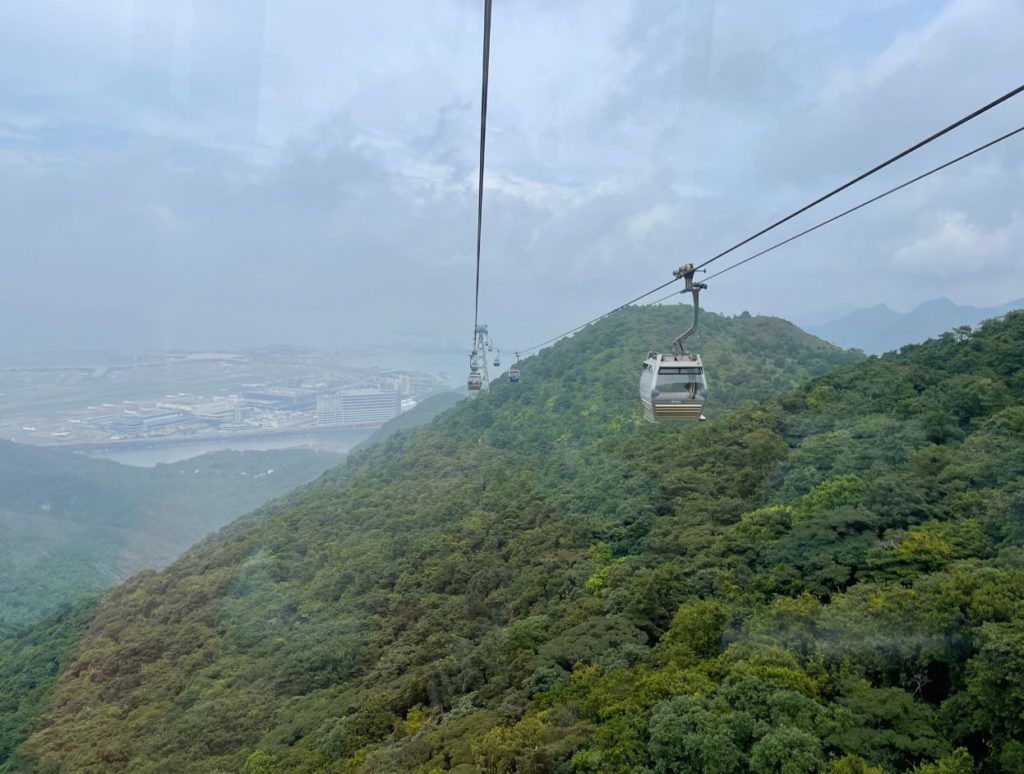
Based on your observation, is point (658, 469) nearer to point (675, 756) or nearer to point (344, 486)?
point (675, 756)

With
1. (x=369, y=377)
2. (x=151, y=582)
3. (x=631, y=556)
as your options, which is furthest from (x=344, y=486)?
(x=369, y=377)

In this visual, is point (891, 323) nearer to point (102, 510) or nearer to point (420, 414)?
point (420, 414)

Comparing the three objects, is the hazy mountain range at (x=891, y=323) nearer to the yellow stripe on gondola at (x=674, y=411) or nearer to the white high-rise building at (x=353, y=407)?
the white high-rise building at (x=353, y=407)

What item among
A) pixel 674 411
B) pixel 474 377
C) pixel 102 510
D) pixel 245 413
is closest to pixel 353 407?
pixel 245 413

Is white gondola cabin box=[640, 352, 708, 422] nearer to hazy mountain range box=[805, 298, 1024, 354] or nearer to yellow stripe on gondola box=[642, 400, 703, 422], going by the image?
yellow stripe on gondola box=[642, 400, 703, 422]

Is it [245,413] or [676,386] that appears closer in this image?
[676,386]

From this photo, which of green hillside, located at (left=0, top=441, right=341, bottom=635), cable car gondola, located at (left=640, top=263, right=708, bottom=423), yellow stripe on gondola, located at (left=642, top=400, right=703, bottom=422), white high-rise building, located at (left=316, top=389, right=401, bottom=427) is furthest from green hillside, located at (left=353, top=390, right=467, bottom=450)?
cable car gondola, located at (left=640, top=263, right=708, bottom=423)

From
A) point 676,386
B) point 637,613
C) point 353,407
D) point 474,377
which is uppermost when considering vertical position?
point 474,377
